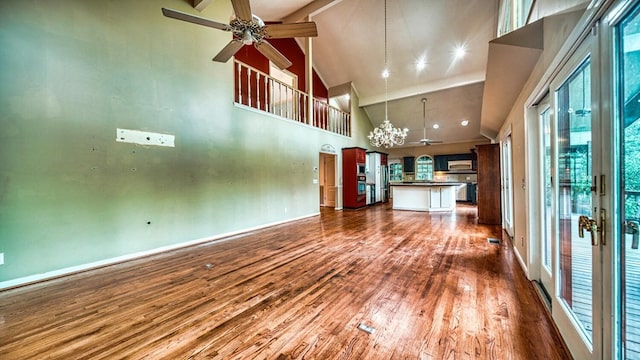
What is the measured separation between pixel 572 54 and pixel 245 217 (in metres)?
5.21

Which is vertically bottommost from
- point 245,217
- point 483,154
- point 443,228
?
point 443,228

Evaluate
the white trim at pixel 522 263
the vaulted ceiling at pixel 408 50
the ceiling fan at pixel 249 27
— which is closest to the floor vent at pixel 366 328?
the white trim at pixel 522 263

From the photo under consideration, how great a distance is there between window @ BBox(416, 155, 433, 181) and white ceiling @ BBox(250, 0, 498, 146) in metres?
1.89

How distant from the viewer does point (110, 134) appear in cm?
337

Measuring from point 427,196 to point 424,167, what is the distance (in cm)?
454

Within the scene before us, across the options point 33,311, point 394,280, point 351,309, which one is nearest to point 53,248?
point 33,311

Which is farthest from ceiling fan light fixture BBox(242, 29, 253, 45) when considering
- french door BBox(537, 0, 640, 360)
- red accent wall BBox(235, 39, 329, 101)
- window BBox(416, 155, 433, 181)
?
window BBox(416, 155, 433, 181)

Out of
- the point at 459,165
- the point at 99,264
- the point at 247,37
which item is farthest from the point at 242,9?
the point at 459,165

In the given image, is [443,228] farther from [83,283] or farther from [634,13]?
[83,283]

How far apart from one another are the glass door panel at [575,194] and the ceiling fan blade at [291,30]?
2.59 m

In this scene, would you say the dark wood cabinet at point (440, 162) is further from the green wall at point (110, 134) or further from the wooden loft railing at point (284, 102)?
the green wall at point (110, 134)

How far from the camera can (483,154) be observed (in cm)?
535

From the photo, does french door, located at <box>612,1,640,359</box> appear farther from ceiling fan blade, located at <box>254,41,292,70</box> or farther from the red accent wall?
the red accent wall

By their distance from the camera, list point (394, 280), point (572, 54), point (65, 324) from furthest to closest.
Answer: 1. point (394, 280)
2. point (65, 324)
3. point (572, 54)
